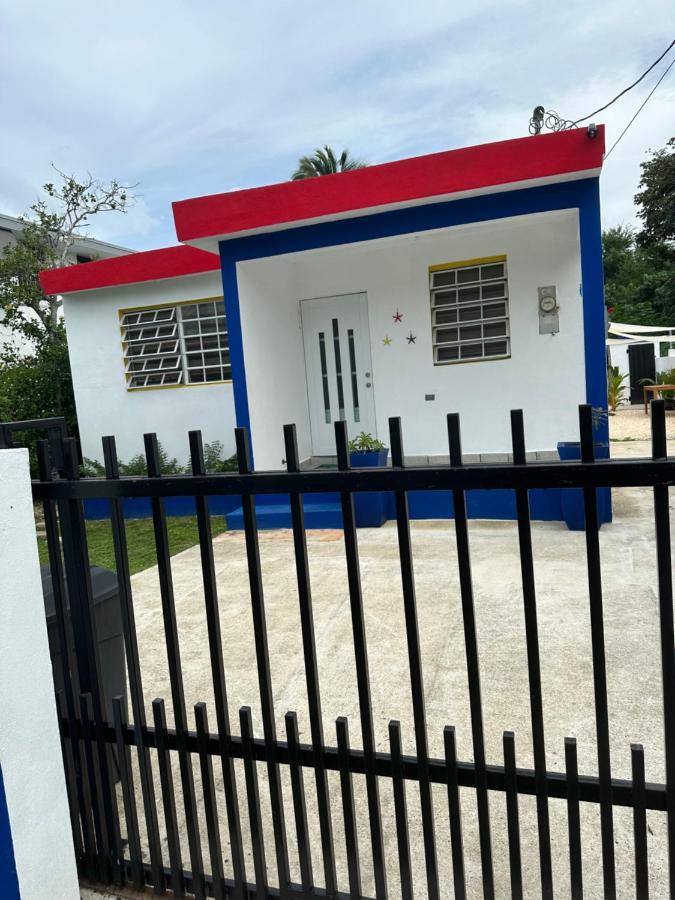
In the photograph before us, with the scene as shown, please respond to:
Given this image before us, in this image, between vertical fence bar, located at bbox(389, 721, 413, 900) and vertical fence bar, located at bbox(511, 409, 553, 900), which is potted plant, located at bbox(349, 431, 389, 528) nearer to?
vertical fence bar, located at bbox(389, 721, 413, 900)

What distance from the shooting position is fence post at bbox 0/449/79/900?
67.6 inches

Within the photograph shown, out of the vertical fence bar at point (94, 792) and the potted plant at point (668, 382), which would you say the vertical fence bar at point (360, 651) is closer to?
the vertical fence bar at point (94, 792)

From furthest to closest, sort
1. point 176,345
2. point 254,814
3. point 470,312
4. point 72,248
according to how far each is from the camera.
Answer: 1. point 72,248
2. point 176,345
3. point 470,312
4. point 254,814

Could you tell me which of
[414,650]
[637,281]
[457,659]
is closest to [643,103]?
[457,659]

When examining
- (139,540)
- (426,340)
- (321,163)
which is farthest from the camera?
(321,163)

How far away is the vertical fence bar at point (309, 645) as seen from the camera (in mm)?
1659

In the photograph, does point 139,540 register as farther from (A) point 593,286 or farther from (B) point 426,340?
(A) point 593,286

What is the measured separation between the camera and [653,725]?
2766mm

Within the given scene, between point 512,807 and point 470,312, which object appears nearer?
point 512,807

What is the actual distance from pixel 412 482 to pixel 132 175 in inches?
611

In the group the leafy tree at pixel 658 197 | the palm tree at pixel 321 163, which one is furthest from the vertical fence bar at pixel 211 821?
the leafy tree at pixel 658 197

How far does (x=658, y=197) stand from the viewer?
24031 millimetres

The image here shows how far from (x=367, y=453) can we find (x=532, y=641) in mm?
5555

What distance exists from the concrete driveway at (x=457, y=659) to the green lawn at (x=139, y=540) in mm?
453
